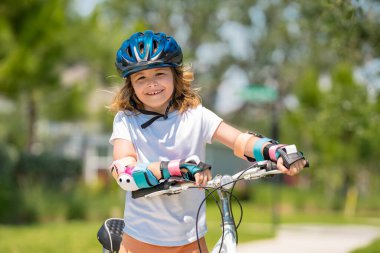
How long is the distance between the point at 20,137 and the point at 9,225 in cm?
1896

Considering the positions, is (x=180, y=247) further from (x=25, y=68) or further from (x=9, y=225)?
(x=25, y=68)

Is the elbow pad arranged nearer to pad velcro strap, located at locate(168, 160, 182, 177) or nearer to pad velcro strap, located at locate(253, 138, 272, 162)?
pad velcro strap, located at locate(168, 160, 182, 177)

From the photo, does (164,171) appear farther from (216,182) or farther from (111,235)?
(111,235)

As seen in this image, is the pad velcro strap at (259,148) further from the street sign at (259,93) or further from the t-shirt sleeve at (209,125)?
the street sign at (259,93)

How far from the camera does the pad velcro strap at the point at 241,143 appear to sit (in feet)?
11.8

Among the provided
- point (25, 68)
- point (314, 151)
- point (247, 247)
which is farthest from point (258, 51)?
point (247, 247)

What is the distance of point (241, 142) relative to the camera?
3621mm

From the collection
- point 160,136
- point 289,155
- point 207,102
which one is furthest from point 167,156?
point 207,102

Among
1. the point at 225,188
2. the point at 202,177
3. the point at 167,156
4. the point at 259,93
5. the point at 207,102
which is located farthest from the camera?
the point at 207,102

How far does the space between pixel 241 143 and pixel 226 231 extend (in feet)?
1.56

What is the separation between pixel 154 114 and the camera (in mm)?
3781

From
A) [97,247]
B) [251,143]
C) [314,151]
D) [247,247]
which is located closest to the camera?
[251,143]

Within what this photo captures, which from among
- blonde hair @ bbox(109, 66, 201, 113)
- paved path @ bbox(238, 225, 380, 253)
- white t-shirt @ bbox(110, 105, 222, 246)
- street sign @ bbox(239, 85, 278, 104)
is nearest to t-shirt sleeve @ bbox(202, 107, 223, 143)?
white t-shirt @ bbox(110, 105, 222, 246)

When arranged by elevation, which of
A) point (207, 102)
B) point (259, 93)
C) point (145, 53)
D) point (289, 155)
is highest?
point (207, 102)
